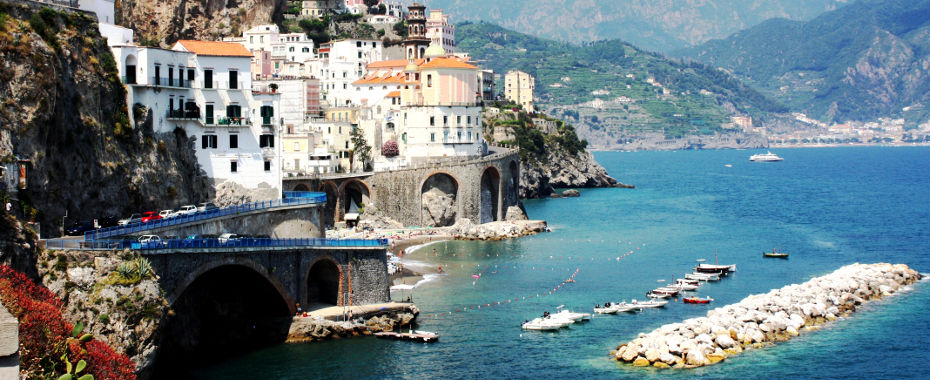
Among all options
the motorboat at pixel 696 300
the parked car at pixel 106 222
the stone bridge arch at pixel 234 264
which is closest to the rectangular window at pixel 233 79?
the parked car at pixel 106 222

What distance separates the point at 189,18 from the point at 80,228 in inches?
3426

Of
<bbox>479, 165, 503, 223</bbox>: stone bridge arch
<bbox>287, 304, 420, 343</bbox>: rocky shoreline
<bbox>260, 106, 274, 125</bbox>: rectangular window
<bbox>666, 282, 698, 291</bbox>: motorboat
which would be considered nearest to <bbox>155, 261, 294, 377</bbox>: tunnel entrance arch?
<bbox>287, 304, 420, 343</bbox>: rocky shoreline

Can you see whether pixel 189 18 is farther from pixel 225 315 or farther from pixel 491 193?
pixel 225 315

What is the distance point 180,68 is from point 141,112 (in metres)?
5.30

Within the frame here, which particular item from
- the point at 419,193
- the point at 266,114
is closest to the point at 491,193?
the point at 419,193

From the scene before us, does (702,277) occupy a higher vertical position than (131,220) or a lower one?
lower

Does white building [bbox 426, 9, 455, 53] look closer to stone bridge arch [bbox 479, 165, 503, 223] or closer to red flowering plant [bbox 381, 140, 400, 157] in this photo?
red flowering plant [bbox 381, 140, 400, 157]

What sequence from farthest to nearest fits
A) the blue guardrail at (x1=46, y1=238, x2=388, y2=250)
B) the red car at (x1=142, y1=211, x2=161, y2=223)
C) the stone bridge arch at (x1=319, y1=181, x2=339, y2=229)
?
the stone bridge arch at (x1=319, y1=181, x2=339, y2=229) → the red car at (x1=142, y1=211, x2=161, y2=223) → the blue guardrail at (x1=46, y1=238, x2=388, y2=250)

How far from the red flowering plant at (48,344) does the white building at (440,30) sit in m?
139

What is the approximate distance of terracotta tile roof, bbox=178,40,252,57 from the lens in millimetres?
70500

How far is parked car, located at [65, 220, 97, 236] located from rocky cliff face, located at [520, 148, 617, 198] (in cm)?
10848

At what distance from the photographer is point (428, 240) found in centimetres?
10419

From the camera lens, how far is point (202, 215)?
6125 centimetres

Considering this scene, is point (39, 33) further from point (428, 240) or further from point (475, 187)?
point (475, 187)
